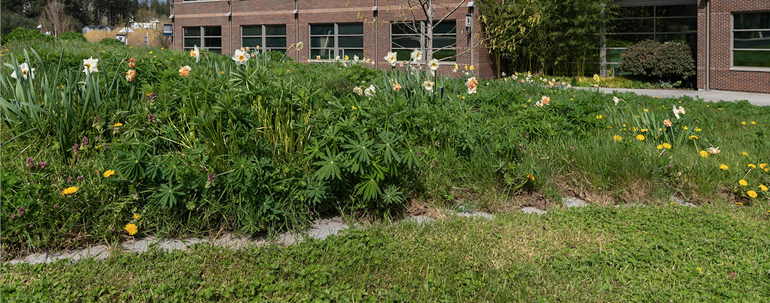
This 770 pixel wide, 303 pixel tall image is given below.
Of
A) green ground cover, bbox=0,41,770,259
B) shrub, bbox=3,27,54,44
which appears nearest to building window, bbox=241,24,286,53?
shrub, bbox=3,27,54,44

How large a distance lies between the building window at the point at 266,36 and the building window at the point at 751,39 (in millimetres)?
19709

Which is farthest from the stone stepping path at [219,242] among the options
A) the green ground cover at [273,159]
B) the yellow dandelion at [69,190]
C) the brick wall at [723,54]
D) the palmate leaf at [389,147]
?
the brick wall at [723,54]

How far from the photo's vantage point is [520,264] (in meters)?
3.41

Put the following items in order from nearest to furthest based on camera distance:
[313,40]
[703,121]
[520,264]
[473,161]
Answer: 1. [520,264]
2. [473,161]
3. [703,121]
4. [313,40]

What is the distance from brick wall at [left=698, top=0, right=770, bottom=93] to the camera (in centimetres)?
1825

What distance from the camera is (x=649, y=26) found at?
2206cm

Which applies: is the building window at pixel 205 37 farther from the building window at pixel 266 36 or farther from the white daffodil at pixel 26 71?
the white daffodil at pixel 26 71

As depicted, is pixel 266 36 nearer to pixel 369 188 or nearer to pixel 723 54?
pixel 723 54

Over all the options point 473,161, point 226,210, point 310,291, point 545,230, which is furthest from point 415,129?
point 310,291

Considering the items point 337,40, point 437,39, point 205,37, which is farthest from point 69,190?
point 205,37

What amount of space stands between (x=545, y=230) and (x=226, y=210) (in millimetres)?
2252

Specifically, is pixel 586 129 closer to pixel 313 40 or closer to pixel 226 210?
pixel 226 210

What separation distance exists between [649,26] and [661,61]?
2.62 m

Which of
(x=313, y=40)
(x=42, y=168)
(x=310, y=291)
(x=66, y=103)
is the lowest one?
(x=310, y=291)
